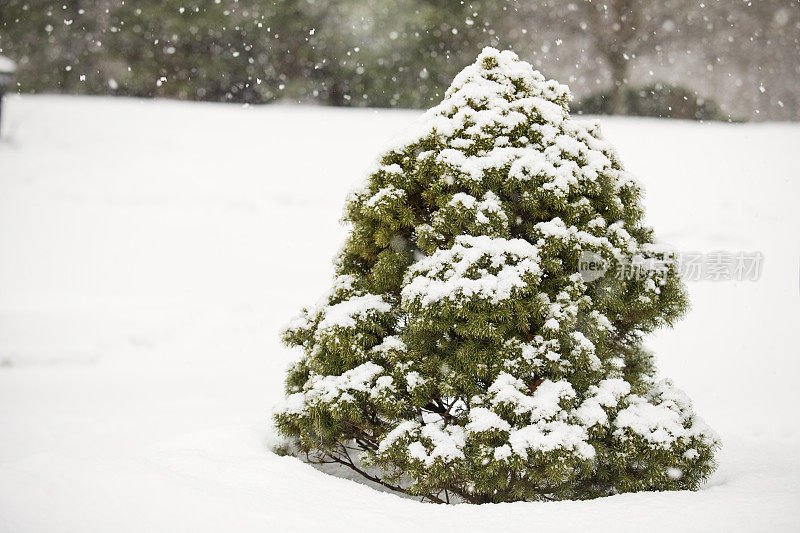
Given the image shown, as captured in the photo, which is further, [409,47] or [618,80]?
[618,80]

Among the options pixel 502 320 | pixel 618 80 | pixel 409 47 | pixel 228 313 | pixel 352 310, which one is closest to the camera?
pixel 502 320

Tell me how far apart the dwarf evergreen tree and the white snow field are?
0.71 feet

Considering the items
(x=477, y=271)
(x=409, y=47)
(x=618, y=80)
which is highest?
(x=409, y=47)

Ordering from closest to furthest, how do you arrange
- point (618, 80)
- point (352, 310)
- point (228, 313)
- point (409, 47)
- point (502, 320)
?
point (502, 320) < point (352, 310) < point (228, 313) < point (409, 47) < point (618, 80)

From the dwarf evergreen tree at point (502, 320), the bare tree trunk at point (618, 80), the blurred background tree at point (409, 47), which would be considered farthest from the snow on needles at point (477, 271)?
the bare tree trunk at point (618, 80)

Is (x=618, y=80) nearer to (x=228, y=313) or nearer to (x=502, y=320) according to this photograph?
(x=228, y=313)

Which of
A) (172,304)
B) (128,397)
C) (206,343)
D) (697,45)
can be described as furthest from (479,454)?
(697,45)

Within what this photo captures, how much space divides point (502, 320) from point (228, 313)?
216 inches

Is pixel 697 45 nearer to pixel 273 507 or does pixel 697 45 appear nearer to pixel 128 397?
pixel 128 397

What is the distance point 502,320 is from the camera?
126 inches

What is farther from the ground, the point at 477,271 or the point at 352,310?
the point at 477,271

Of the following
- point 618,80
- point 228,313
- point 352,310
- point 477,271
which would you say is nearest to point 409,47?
point 618,80

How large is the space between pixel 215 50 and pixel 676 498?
16.0 metres

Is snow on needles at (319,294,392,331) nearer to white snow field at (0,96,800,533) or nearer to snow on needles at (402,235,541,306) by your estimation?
snow on needles at (402,235,541,306)
